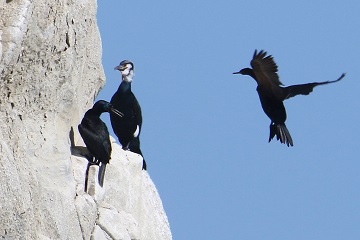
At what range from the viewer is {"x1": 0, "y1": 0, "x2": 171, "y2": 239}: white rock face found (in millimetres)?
14484

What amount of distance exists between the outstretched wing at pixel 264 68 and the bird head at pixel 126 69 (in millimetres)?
1460

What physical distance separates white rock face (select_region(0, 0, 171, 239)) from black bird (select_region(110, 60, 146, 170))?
1.95 meters

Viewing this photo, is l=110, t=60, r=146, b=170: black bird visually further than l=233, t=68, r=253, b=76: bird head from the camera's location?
No

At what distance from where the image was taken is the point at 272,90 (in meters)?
19.9

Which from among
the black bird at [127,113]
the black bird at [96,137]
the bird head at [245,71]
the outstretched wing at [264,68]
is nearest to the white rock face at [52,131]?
the black bird at [96,137]

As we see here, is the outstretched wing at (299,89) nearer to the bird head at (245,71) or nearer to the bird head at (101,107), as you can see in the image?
the bird head at (245,71)

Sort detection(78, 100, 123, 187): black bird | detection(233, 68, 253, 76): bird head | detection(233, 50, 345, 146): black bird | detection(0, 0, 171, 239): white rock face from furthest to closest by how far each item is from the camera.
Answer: detection(233, 68, 253, 76): bird head
detection(233, 50, 345, 146): black bird
detection(78, 100, 123, 187): black bird
detection(0, 0, 171, 239): white rock face

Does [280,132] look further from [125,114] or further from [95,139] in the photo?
[95,139]

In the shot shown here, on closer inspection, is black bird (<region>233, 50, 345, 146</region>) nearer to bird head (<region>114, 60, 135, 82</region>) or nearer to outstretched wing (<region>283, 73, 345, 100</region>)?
outstretched wing (<region>283, 73, 345, 100</region>)

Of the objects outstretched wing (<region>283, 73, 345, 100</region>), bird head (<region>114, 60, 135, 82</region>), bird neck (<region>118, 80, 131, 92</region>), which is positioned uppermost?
outstretched wing (<region>283, 73, 345, 100</region>)

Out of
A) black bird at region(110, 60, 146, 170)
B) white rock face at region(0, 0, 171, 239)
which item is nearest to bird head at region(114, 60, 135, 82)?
black bird at region(110, 60, 146, 170)

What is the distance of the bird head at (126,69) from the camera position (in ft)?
63.4

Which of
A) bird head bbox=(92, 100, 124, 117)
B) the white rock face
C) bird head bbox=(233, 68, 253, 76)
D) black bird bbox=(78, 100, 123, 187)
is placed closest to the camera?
the white rock face

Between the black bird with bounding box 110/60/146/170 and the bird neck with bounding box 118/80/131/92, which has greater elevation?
the bird neck with bounding box 118/80/131/92
